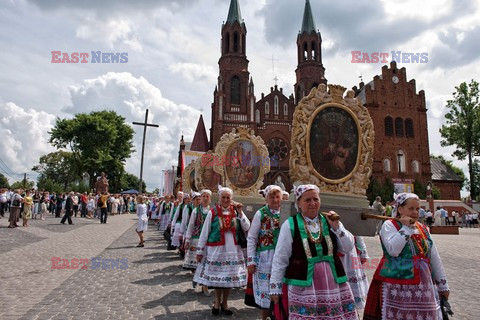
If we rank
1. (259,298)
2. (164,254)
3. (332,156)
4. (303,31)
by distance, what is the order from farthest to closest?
(303,31), (164,254), (332,156), (259,298)

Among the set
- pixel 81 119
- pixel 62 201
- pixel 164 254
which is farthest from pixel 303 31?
pixel 164 254

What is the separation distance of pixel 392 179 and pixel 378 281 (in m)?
40.8

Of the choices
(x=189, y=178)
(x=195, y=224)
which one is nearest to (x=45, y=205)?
(x=189, y=178)

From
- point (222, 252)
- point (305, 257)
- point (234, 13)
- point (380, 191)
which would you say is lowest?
point (222, 252)

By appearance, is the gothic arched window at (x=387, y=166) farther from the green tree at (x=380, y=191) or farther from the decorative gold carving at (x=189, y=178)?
the decorative gold carving at (x=189, y=178)

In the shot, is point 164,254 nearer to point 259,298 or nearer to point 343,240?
point 259,298

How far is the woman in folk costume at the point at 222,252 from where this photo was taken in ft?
18.0

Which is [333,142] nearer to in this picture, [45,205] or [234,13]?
[45,205]

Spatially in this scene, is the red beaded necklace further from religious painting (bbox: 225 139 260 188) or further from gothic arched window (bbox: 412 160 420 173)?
gothic arched window (bbox: 412 160 420 173)

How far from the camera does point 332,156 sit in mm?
8109

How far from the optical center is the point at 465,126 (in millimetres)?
42281

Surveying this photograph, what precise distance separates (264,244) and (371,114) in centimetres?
4181

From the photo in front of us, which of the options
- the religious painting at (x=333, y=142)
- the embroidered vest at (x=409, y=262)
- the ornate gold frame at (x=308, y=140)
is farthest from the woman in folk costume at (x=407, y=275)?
the religious painting at (x=333, y=142)

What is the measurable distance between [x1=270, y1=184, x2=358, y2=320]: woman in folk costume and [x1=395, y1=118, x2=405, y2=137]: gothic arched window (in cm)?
4410
